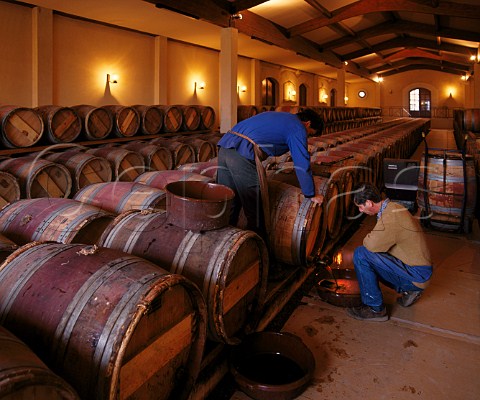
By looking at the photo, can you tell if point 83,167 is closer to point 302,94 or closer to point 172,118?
point 172,118

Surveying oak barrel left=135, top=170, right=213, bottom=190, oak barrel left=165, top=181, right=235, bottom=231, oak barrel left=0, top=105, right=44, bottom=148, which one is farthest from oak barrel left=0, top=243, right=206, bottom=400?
oak barrel left=0, top=105, right=44, bottom=148

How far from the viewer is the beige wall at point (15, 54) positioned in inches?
307

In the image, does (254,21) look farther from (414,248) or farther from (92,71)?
(414,248)

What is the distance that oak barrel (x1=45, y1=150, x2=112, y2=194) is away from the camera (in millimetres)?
5344

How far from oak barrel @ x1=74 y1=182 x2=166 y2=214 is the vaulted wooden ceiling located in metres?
5.55

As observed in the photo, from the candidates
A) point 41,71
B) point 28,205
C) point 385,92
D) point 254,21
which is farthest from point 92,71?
point 385,92

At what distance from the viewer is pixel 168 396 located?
1923mm

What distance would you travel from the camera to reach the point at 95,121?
7.01 meters

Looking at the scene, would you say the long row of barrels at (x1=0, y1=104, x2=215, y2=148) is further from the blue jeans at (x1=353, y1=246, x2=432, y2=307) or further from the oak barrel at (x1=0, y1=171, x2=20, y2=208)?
the blue jeans at (x1=353, y1=246, x2=432, y2=307)

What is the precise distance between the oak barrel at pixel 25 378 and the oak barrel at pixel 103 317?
11.0 inches

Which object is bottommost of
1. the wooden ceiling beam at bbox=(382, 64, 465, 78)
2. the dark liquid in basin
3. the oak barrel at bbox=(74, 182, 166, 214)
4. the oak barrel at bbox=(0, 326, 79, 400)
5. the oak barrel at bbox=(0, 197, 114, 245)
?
the dark liquid in basin

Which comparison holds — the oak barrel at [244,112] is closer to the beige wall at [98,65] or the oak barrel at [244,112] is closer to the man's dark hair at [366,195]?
the beige wall at [98,65]

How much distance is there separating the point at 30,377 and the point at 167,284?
636mm

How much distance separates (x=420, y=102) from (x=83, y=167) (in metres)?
34.0
